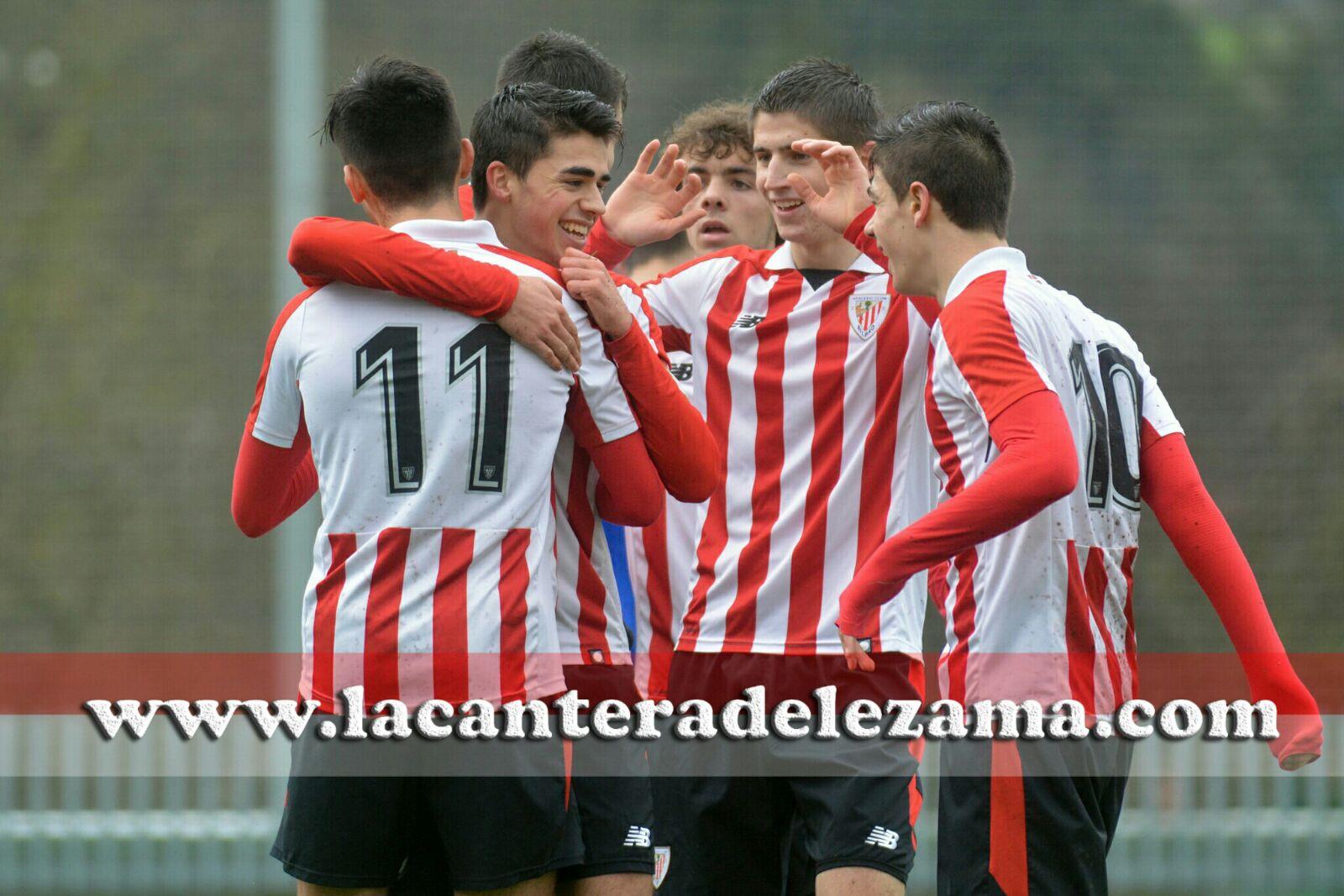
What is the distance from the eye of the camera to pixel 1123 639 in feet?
6.91

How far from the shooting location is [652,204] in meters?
2.39

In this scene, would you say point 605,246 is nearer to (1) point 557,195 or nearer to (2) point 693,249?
(1) point 557,195

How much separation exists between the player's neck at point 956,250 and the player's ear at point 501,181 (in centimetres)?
59

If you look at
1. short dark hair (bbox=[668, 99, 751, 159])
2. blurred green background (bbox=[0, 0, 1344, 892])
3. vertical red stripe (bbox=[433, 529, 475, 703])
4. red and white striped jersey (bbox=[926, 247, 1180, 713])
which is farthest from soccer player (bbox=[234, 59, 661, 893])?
blurred green background (bbox=[0, 0, 1344, 892])

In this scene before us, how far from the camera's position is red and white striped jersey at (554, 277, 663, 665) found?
2.04 m

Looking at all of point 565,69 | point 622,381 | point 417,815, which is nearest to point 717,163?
point 565,69

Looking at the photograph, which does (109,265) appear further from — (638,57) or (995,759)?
(995,759)

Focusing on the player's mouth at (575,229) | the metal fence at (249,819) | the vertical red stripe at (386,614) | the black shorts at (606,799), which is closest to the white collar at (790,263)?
the player's mouth at (575,229)

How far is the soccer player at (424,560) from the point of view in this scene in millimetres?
1854

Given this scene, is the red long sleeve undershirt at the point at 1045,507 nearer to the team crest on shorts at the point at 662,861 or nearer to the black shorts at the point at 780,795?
the black shorts at the point at 780,795

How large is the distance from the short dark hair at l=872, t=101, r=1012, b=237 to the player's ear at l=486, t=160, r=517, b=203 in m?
0.53

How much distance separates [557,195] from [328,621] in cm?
65

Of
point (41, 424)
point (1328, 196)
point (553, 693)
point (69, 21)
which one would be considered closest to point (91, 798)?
point (41, 424)

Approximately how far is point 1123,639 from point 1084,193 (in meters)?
2.12
